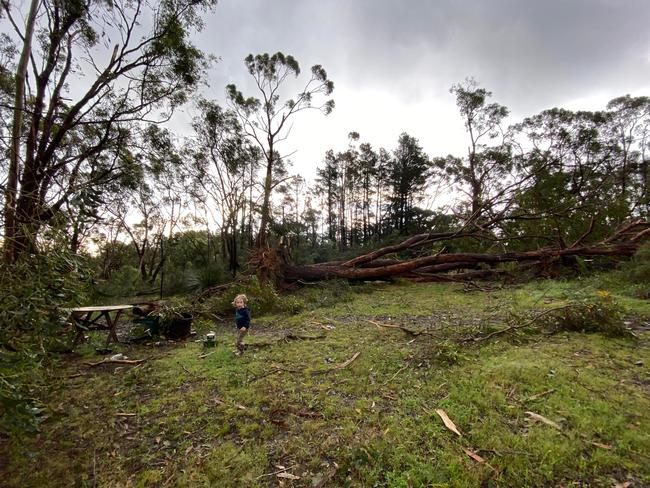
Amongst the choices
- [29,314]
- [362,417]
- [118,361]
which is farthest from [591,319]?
[118,361]

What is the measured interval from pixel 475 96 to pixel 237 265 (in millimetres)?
18944

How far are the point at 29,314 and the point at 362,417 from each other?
2704 mm

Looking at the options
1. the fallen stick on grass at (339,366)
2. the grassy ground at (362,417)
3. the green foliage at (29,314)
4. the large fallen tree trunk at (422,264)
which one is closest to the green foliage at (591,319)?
the grassy ground at (362,417)

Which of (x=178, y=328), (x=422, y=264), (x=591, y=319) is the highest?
(x=422, y=264)

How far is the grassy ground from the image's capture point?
6.14 feet

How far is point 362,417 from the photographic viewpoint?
8.09 ft

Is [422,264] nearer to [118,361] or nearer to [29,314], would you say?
[118,361]

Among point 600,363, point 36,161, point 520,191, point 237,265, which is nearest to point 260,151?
point 237,265

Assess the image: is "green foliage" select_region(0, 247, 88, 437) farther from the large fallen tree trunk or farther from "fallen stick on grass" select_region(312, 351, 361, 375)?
the large fallen tree trunk

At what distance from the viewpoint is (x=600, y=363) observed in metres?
2.95

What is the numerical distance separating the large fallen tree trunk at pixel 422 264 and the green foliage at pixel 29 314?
671 centimetres

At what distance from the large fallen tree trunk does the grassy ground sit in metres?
5.29

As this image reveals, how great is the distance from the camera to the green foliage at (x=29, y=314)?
5.76 feet

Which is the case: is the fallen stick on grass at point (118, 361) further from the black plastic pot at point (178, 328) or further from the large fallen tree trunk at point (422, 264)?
the large fallen tree trunk at point (422, 264)
